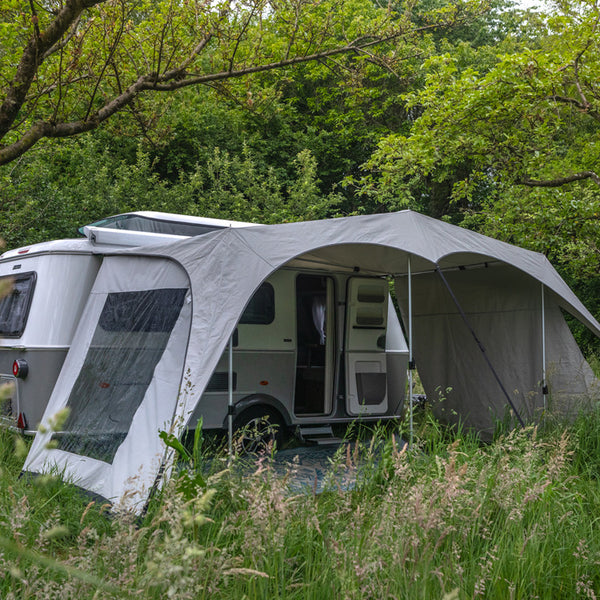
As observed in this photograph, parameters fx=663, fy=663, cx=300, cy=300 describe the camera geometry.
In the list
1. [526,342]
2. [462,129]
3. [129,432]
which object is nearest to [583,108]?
[462,129]

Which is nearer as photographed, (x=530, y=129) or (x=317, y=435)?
(x=317, y=435)

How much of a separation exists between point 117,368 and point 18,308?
168 cm

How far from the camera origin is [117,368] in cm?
529

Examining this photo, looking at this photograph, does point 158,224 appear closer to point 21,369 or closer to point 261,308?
point 261,308

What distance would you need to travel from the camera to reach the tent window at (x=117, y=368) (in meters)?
4.93

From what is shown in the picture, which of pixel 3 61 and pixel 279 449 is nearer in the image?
pixel 279 449

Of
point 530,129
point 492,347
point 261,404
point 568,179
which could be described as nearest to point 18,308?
point 261,404

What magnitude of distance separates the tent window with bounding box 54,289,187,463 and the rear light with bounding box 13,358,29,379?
0.63m

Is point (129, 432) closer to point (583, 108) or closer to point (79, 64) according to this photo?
point (79, 64)

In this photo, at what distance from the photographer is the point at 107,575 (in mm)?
2242

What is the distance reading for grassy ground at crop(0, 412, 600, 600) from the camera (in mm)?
2266

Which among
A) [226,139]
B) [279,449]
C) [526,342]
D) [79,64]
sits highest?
[226,139]

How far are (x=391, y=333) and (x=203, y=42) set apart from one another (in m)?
4.38

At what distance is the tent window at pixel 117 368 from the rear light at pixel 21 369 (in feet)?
2.05
